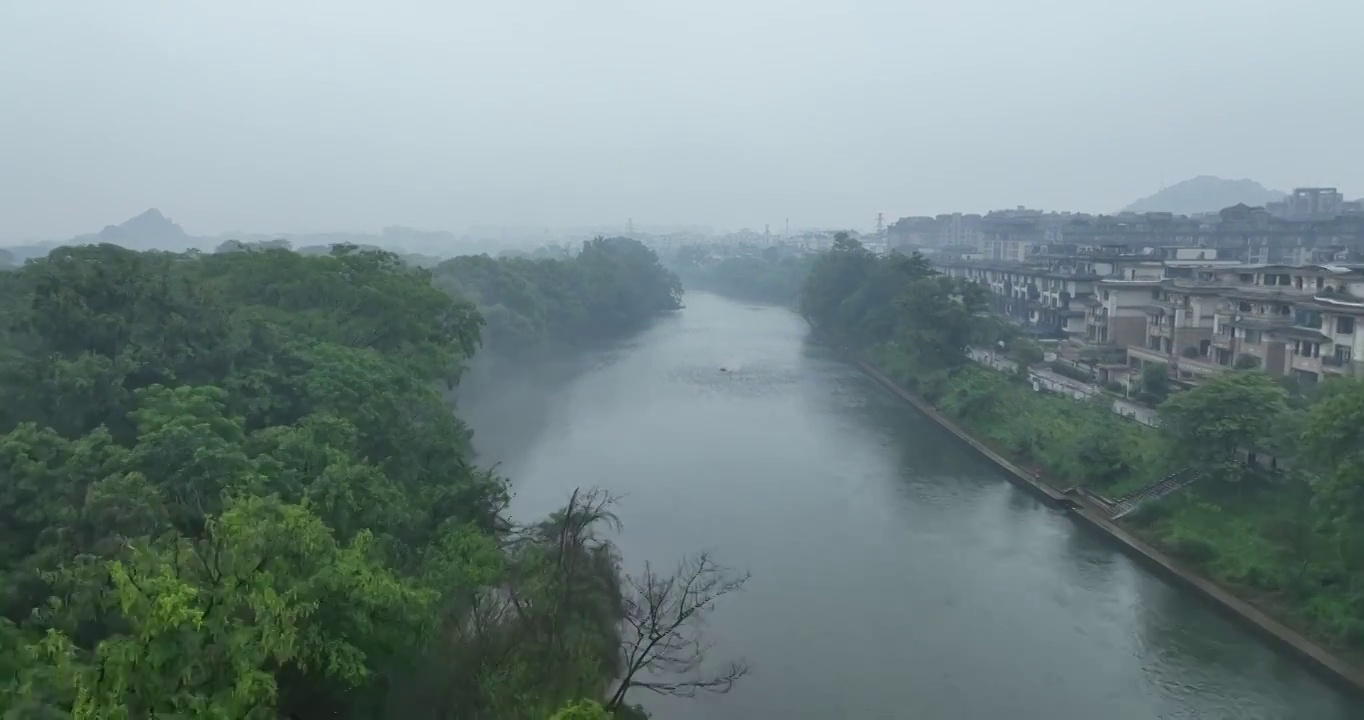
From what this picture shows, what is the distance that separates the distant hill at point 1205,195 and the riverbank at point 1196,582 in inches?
2323

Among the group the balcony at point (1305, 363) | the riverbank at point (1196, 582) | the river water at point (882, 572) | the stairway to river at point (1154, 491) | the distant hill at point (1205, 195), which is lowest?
the river water at point (882, 572)

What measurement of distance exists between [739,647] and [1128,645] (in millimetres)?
2526

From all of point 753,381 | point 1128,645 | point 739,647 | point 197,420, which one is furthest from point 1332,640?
point 753,381

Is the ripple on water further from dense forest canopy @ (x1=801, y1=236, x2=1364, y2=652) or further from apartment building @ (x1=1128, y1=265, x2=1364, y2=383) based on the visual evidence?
apartment building @ (x1=1128, y1=265, x2=1364, y2=383)

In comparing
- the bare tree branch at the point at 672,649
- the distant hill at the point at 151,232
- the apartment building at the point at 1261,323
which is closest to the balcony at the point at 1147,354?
the apartment building at the point at 1261,323

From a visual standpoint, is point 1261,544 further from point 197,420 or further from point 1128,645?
point 197,420

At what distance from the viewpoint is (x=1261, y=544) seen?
6.86m

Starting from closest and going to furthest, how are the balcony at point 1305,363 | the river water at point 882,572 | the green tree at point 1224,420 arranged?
the river water at point 882,572
the green tree at point 1224,420
the balcony at point 1305,363

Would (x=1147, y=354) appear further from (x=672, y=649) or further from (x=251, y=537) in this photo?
(x=251, y=537)

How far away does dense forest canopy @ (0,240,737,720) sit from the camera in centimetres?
283

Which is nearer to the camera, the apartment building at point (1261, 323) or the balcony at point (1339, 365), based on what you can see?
the balcony at point (1339, 365)

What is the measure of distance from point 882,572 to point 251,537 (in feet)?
17.4

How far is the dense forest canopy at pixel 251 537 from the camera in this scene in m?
2.83

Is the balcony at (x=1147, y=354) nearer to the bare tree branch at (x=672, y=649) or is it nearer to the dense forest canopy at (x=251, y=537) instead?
the dense forest canopy at (x=251, y=537)
